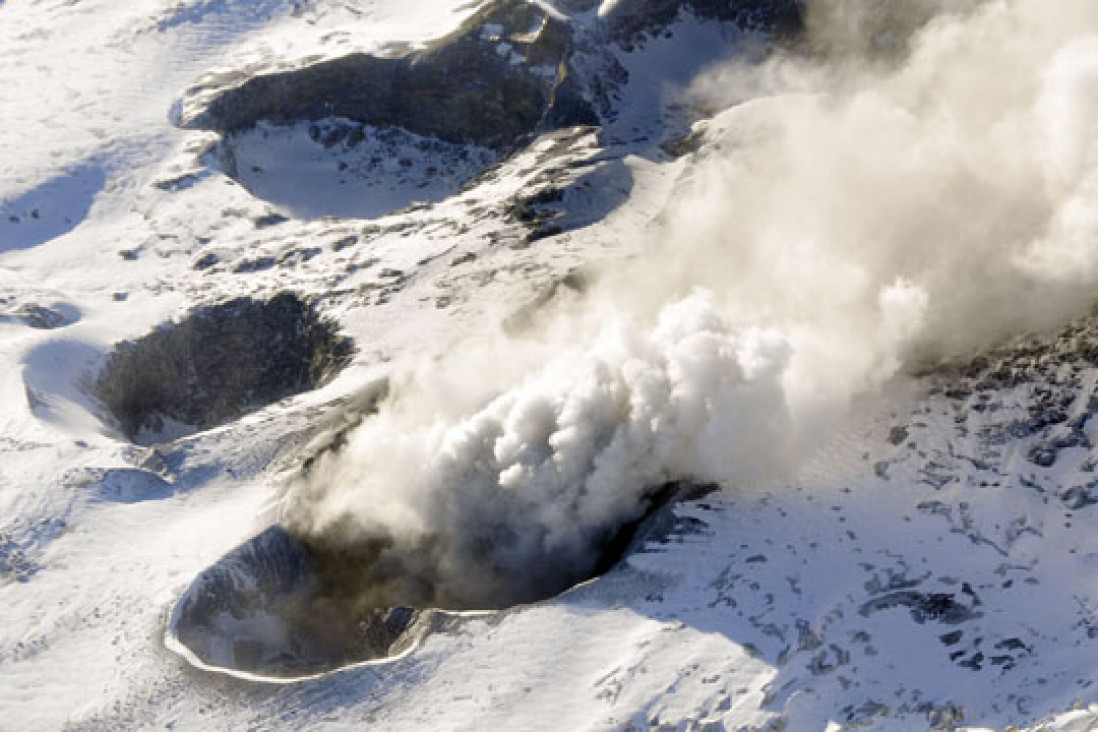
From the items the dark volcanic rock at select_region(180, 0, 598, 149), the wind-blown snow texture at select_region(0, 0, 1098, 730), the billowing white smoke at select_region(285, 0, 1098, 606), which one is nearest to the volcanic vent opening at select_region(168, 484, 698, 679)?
the billowing white smoke at select_region(285, 0, 1098, 606)

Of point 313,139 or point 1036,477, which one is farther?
point 313,139

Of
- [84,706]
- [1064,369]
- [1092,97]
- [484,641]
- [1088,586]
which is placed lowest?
[84,706]

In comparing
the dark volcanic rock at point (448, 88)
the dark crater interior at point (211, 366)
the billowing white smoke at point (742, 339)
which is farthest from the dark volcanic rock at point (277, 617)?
the dark volcanic rock at point (448, 88)

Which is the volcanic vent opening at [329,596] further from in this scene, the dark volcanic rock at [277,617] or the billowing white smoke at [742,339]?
the billowing white smoke at [742,339]

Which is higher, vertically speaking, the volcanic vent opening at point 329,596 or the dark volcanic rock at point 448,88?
the dark volcanic rock at point 448,88

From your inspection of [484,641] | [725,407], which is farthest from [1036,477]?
[484,641]

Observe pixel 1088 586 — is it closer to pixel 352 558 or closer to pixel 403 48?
pixel 352 558

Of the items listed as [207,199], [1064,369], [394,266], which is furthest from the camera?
[207,199]

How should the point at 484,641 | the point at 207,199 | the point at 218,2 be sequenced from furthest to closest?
the point at 218,2, the point at 207,199, the point at 484,641
